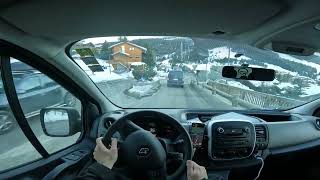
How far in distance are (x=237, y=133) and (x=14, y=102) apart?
7.02 feet

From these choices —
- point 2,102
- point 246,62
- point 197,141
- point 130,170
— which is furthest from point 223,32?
point 2,102

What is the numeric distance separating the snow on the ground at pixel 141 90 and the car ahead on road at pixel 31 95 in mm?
863

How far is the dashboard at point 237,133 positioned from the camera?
392cm

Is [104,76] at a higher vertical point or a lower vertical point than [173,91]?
higher

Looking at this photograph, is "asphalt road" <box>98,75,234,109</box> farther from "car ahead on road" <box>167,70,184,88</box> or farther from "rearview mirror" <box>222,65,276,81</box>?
"rearview mirror" <box>222,65,276,81</box>

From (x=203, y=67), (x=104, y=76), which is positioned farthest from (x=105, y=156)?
(x=203, y=67)

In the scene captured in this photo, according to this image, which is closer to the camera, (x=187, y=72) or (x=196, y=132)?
Answer: (x=196, y=132)

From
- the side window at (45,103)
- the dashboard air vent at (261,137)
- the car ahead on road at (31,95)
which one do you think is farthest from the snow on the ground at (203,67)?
the car ahead on road at (31,95)

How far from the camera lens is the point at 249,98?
459cm

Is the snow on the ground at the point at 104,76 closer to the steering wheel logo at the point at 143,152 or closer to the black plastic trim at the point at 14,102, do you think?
the black plastic trim at the point at 14,102

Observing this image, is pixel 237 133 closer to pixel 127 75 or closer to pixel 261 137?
pixel 261 137

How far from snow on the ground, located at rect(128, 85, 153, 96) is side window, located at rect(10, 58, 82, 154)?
63 centimetres

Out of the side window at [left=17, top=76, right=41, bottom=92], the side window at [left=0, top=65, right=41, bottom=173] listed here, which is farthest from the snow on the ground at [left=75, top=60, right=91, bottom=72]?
the side window at [left=0, top=65, right=41, bottom=173]

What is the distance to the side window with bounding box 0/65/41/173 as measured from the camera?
285 cm
